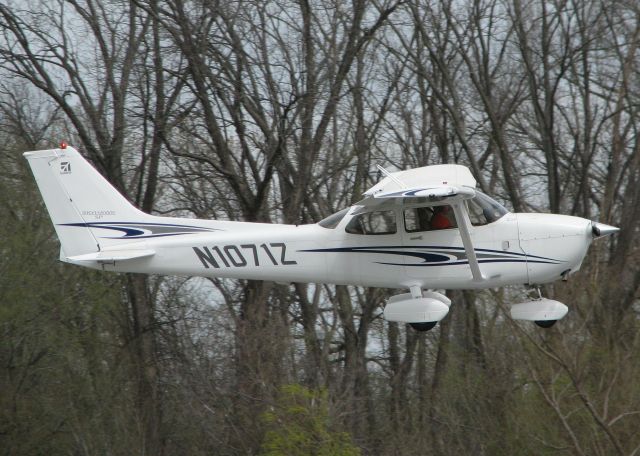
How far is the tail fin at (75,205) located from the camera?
14703 mm

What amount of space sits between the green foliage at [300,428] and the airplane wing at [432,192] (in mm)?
6746

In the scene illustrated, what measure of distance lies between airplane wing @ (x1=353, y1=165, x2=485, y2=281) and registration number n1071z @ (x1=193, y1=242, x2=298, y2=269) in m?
1.20

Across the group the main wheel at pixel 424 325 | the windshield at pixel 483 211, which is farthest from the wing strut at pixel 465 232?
the main wheel at pixel 424 325

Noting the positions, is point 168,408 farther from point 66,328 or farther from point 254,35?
point 254,35

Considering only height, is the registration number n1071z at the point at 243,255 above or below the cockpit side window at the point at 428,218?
below

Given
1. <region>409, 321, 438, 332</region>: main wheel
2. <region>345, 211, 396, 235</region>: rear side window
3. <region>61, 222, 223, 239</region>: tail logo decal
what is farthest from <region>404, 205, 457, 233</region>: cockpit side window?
<region>61, 222, 223, 239</region>: tail logo decal

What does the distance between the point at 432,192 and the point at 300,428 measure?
8.74 m

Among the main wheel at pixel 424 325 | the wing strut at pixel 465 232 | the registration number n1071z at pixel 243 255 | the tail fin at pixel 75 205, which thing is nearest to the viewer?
the wing strut at pixel 465 232

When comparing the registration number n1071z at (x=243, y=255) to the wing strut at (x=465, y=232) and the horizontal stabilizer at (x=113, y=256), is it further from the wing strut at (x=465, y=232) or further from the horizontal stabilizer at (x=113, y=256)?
A: the wing strut at (x=465, y=232)

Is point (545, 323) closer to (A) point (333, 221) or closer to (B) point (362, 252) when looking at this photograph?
(B) point (362, 252)

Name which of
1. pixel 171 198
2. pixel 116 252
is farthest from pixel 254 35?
pixel 116 252

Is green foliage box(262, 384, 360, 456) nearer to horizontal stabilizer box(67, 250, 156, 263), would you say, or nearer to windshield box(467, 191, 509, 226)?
horizontal stabilizer box(67, 250, 156, 263)

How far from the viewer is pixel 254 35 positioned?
20797mm

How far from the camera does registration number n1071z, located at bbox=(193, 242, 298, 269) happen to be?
46.5 ft
